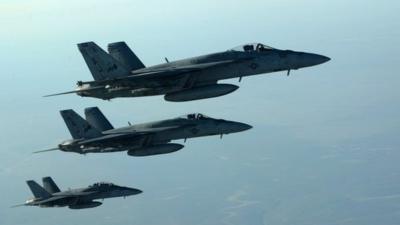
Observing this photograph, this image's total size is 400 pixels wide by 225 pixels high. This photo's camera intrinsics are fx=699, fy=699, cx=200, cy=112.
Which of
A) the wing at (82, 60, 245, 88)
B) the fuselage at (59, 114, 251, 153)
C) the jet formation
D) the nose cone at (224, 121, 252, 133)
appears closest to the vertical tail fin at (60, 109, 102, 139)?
the jet formation

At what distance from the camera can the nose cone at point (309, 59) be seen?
168 ft

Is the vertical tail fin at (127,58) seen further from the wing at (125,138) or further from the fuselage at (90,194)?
the fuselage at (90,194)

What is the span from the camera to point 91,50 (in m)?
54.8

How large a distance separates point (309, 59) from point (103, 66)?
617 inches

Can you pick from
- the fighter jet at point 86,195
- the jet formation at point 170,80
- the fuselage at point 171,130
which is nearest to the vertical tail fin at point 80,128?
the jet formation at point 170,80

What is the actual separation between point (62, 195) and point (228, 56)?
29343 mm

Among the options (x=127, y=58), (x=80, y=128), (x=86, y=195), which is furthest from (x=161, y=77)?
(x=86, y=195)

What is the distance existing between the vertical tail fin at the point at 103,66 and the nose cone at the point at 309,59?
43.5ft

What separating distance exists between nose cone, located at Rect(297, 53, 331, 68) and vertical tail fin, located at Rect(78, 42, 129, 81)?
13.3m

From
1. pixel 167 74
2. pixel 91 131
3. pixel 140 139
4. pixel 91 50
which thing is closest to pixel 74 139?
pixel 91 131

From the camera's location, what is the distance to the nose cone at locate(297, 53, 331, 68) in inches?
2012

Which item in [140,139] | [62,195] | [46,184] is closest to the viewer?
[140,139]

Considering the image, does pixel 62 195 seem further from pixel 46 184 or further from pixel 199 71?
pixel 199 71

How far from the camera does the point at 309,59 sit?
51.3 meters
